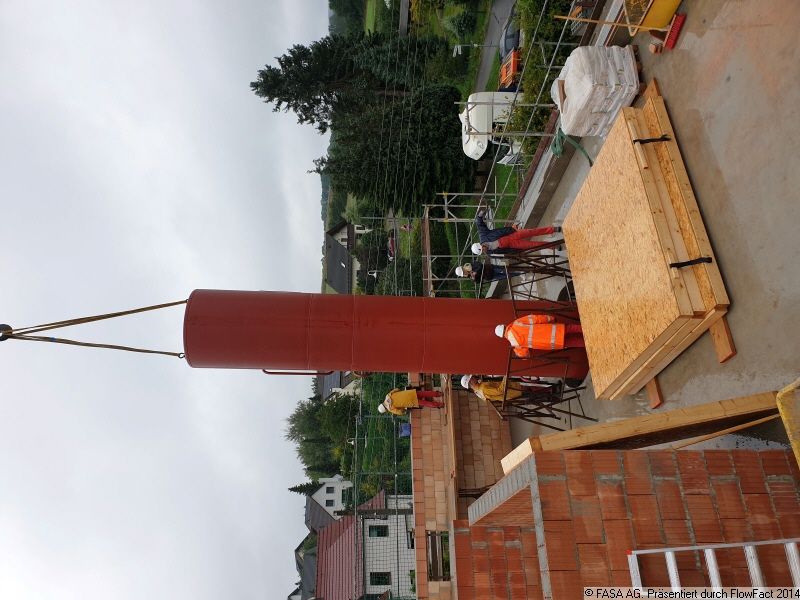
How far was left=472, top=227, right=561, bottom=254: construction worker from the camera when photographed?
32.0ft

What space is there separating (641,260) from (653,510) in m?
3.37

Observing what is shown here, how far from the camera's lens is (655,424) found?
482 cm

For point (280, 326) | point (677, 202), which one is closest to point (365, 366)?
point (280, 326)

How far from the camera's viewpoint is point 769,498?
4.25 m

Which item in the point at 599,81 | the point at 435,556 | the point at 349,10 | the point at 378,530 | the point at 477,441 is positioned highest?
the point at 349,10

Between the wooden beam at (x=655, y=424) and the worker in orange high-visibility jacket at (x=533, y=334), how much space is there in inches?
118

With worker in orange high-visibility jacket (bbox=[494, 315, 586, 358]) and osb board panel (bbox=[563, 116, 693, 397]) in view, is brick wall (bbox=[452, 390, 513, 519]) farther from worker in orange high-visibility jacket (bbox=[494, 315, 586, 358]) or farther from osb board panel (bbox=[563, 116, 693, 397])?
osb board panel (bbox=[563, 116, 693, 397])

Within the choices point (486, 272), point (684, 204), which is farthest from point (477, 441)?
point (684, 204)

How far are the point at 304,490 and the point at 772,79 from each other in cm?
5197

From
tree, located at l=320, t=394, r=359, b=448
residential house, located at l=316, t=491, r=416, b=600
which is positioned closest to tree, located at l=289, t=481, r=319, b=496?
tree, located at l=320, t=394, r=359, b=448

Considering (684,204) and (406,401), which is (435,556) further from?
(684,204)

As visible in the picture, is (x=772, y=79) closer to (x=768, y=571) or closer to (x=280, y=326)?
(x=768, y=571)

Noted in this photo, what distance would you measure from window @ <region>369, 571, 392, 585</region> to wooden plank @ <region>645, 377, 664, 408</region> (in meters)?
21.8

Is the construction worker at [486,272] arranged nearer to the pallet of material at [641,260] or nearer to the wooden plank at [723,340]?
the pallet of material at [641,260]
